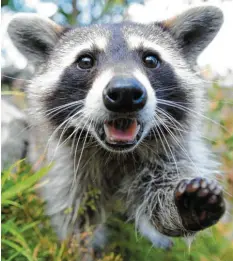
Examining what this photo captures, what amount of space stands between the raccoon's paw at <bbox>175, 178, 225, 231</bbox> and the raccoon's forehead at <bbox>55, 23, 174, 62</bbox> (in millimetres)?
847

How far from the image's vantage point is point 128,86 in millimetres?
2652

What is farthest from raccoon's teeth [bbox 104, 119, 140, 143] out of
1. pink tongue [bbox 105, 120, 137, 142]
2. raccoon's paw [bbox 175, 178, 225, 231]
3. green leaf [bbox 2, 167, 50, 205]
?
green leaf [bbox 2, 167, 50, 205]

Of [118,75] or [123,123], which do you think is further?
[123,123]

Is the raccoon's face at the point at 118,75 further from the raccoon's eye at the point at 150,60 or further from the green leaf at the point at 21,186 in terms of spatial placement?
the green leaf at the point at 21,186

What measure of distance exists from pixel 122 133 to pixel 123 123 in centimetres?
6

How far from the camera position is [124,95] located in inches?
105

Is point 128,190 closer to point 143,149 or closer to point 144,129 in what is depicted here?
point 143,149

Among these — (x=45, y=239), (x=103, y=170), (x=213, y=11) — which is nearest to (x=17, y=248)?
(x=45, y=239)

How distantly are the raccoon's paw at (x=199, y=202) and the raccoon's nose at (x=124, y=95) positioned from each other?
0.51 metres

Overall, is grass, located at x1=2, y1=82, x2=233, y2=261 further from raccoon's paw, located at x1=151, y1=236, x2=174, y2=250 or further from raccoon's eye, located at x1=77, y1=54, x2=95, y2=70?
raccoon's eye, located at x1=77, y1=54, x2=95, y2=70

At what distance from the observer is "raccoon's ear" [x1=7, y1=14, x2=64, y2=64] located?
11.6 feet

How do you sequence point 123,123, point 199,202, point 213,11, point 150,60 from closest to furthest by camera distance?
point 199,202, point 123,123, point 150,60, point 213,11

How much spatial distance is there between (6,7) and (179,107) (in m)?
2.02

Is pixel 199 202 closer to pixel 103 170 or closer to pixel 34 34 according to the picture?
pixel 103 170
